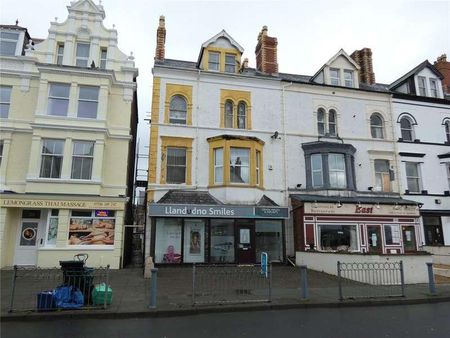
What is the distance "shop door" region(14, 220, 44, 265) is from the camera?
57.6ft

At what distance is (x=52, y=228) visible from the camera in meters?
17.5

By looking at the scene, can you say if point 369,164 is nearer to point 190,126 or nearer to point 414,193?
point 414,193

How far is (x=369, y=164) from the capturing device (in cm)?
2258

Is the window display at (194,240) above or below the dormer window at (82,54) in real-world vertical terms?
below

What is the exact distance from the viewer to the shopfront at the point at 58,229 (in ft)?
56.1

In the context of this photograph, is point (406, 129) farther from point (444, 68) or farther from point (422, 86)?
point (444, 68)

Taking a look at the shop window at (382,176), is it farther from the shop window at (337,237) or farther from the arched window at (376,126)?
the shop window at (337,237)

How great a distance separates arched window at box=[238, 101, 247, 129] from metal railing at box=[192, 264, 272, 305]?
29.6 ft

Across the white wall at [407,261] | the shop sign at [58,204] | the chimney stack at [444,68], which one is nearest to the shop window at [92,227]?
the shop sign at [58,204]

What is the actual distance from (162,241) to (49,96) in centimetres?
1007

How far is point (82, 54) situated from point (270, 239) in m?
15.6

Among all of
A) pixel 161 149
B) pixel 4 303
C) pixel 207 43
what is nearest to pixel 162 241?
pixel 161 149

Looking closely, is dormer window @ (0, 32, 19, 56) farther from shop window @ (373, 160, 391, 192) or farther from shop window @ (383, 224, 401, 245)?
shop window @ (383, 224, 401, 245)

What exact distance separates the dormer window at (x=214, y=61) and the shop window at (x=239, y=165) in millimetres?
5747
